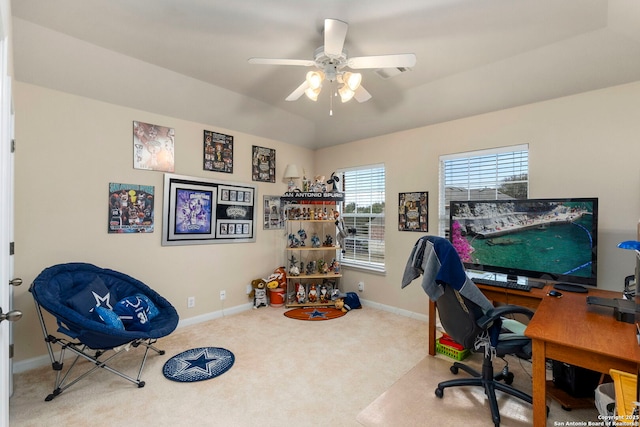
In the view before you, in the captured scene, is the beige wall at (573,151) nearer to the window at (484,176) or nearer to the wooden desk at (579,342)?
the window at (484,176)

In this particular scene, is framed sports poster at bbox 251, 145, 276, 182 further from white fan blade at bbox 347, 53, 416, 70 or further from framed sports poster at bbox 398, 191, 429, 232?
white fan blade at bbox 347, 53, 416, 70

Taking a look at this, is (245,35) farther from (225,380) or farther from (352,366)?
(352,366)

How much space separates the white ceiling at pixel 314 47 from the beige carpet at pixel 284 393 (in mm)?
2591

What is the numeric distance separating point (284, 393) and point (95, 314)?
1.59 meters

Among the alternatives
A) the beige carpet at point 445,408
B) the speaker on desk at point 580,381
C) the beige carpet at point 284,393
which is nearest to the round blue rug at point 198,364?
the beige carpet at point 284,393

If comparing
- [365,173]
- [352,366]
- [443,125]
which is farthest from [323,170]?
[352,366]

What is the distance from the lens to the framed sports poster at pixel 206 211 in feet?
11.2

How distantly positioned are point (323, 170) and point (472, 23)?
3.08 metres

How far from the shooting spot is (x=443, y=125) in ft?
11.7

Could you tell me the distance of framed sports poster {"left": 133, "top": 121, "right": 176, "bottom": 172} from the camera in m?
3.16

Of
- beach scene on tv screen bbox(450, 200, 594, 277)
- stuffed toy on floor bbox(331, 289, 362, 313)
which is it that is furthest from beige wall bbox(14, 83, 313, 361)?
beach scene on tv screen bbox(450, 200, 594, 277)

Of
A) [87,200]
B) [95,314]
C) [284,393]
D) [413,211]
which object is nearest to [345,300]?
[413,211]

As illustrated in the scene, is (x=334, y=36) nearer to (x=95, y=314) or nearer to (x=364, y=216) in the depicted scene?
(x=95, y=314)

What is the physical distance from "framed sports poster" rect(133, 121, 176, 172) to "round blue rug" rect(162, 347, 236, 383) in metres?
2.00
